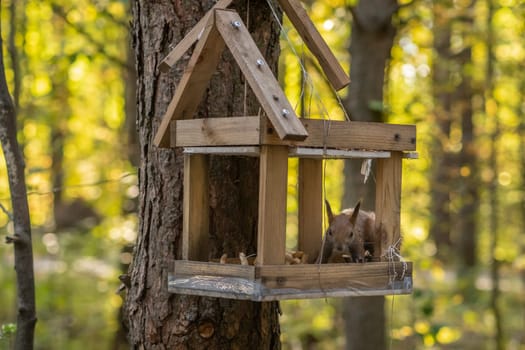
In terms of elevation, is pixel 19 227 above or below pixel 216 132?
below

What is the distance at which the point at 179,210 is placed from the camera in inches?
115

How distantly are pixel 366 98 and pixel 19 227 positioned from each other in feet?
10.5

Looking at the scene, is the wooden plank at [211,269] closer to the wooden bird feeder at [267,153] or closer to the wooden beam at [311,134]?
the wooden bird feeder at [267,153]

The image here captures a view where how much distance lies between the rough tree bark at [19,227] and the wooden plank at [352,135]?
4.98 ft

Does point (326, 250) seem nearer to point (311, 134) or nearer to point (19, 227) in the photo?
point (311, 134)

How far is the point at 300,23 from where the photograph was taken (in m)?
2.81

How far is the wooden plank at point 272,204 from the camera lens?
93.0 inches

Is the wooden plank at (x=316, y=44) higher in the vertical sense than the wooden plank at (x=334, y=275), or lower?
higher

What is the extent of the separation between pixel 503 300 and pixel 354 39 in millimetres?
8960

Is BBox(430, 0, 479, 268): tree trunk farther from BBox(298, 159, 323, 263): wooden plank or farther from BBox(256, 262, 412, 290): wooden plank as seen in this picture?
BBox(256, 262, 412, 290): wooden plank

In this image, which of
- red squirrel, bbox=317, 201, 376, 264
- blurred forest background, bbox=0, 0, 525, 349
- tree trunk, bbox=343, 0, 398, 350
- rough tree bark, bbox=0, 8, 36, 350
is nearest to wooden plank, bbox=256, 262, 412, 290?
red squirrel, bbox=317, 201, 376, 264

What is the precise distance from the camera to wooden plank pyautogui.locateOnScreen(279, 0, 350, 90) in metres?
2.78

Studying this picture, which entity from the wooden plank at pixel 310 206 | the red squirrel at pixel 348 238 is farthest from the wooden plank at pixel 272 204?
the wooden plank at pixel 310 206

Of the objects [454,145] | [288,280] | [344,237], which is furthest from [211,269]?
[454,145]
